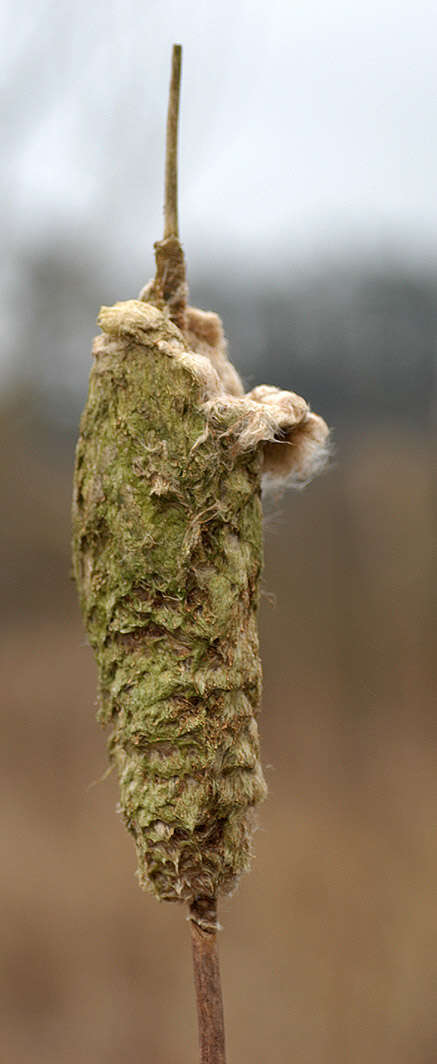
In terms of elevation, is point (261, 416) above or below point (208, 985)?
above

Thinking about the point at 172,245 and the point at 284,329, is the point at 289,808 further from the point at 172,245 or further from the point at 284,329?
the point at 172,245

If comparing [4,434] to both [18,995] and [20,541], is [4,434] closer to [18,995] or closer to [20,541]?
[20,541]

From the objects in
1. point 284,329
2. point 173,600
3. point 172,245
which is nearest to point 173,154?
point 172,245

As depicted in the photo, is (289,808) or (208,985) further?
(289,808)

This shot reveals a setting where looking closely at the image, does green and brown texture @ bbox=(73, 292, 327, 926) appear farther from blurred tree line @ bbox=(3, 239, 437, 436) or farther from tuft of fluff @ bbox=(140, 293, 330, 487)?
blurred tree line @ bbox=(3, 239, 437, 436)

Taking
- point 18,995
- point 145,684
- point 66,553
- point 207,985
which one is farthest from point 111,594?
point 18,995

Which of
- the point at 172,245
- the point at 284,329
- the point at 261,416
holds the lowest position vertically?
the point at 261,416

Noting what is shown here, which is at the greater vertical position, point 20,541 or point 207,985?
point 20,541
